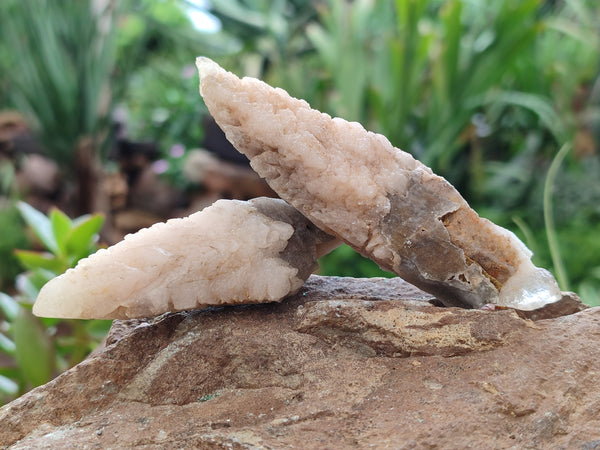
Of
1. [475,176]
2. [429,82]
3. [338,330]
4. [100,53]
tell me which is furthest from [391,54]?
[338,330]

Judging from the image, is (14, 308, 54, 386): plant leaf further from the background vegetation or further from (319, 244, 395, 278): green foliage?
(319, 244, 395, 278): green foliage

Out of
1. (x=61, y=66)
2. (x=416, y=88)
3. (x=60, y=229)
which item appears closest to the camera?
(x=60, y=229)

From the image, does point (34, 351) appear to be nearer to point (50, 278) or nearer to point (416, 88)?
point (50, 278)

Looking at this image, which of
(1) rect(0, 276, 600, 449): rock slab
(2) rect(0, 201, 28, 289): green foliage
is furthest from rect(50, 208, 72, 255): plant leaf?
(2) rect(0, 201, 28, 289): green foliage

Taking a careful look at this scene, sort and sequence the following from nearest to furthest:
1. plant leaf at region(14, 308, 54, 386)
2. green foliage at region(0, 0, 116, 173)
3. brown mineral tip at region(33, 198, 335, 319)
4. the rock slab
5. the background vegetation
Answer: the rock slab < brown mineral tip at region(33, 198, 335, 319) < plant leaf at region(14, 308, 54, 386) < the background vegetation < green foliage at region(0, 0, 116, 173)

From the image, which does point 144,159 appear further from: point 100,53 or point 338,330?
point 338,330

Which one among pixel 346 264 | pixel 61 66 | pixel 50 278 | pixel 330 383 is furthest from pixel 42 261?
pixel 61 66
